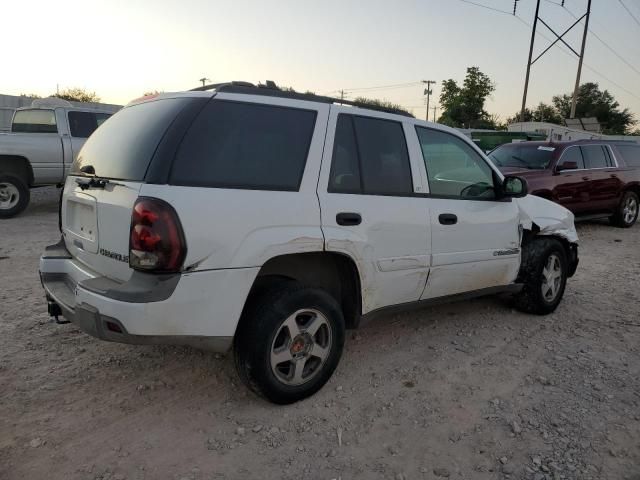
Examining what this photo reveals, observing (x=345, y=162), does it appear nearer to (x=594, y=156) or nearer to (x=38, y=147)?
(x=38, y=147)

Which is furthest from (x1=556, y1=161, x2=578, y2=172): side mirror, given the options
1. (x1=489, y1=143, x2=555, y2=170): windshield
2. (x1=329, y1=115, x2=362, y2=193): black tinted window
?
(x1=329, y1=115, x2=362, y2=193): black tinted window

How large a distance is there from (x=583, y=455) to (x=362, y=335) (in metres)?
1.88

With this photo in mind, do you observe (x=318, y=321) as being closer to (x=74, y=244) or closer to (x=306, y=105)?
(x=306, y=105)

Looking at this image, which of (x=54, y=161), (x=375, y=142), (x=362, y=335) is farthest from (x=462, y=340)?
(x=54, y=161)

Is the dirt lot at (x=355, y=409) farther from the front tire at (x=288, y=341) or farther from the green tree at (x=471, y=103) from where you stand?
the green tree at (x=471, y=103)

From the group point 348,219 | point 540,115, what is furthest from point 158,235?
point 540,115

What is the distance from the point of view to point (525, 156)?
31.4ft

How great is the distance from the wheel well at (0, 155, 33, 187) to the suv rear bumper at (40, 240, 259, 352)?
775cm

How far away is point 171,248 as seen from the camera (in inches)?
96.1

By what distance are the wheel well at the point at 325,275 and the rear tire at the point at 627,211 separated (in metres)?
9.54

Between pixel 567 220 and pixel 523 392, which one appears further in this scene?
pixel 567 220

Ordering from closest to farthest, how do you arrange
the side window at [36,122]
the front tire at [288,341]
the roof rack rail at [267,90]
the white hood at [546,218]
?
the front tire at [288,341], the roof rack rail at [267,90], the white hood at [546,218], the side window at [36,122]

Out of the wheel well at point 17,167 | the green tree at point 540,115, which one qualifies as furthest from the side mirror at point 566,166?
the green tree at point 540,115

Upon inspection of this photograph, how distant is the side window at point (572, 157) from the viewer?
9.21 m
